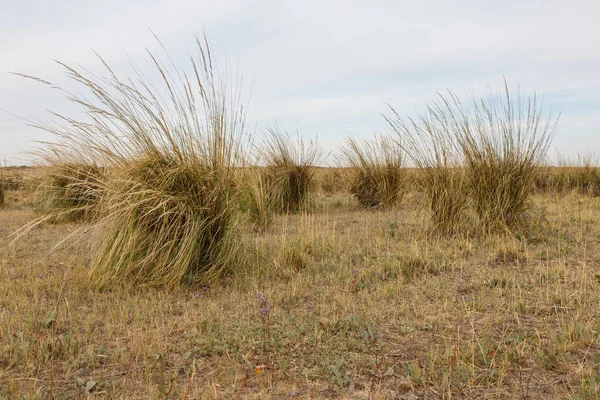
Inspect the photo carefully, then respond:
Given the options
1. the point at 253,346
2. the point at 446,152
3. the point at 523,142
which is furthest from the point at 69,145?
the point at 523,142

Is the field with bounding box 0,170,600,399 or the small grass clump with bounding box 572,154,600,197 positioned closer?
the field with bounding box 0,170,600,399

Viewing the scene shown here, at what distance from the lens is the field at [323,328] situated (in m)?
1.98

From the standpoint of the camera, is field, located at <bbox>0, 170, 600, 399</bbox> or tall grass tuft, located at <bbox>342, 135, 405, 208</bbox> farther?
tall grass tuft, located at <bbox>342, 135, 405, 208</bbox>

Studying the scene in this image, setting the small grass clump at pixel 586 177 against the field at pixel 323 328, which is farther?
the small grass clump at pixel 586 177

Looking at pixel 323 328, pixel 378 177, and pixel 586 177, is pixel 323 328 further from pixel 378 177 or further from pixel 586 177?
pixel 586 177

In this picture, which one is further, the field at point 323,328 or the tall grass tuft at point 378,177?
the tall grass tuft at point 378,177

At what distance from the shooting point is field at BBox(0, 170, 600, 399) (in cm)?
198

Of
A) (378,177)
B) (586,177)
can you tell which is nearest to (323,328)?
(378,177)

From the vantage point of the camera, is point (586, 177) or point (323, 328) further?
point (586, 177)

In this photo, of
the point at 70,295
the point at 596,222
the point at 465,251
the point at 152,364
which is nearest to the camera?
the point at 152,364

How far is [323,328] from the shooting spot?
2.53 metres

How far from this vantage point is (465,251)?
4.19m

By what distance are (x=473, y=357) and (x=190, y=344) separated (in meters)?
1.35

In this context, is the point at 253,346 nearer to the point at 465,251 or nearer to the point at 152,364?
the point at 152,364
